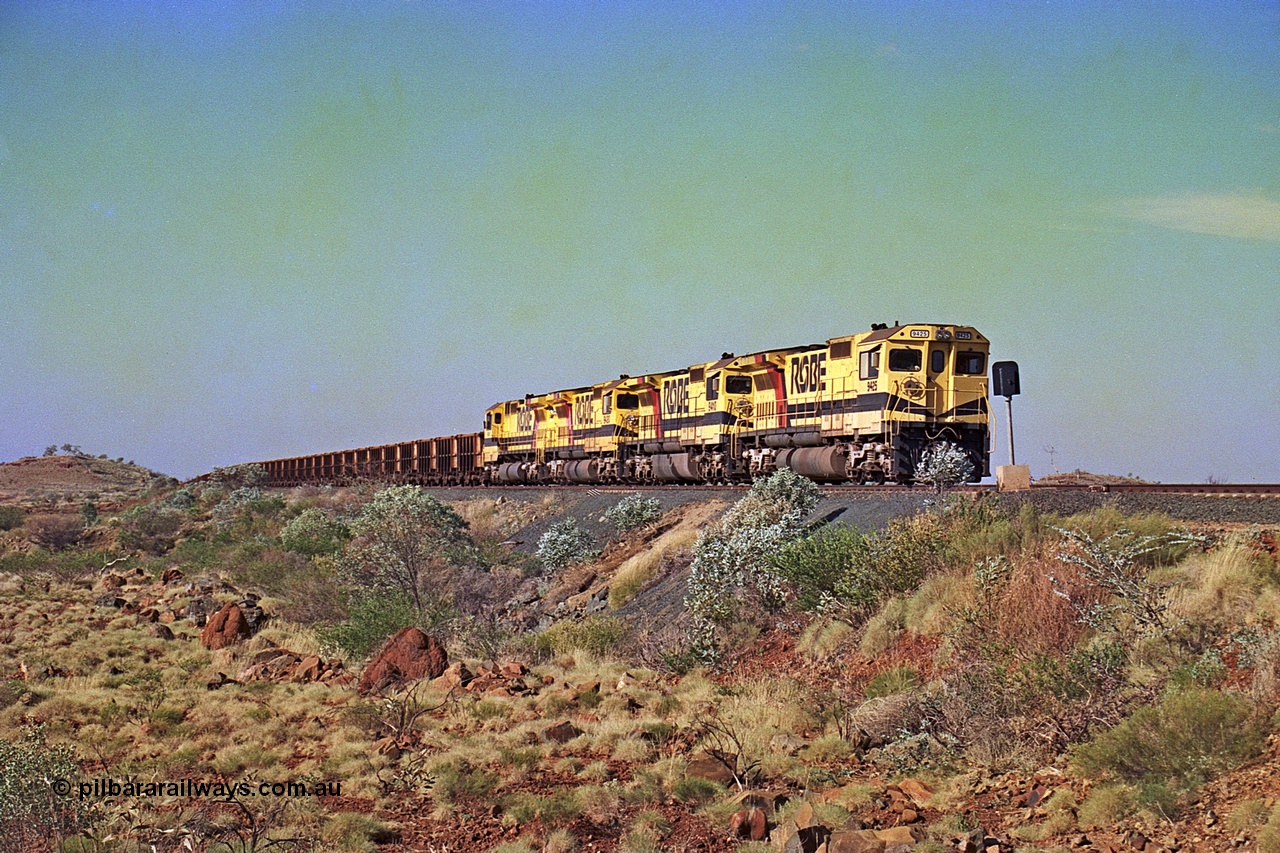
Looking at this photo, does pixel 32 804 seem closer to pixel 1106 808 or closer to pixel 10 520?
pixel 1106 808

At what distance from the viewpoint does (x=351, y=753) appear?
41.5ft

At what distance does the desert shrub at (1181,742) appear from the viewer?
315 inches

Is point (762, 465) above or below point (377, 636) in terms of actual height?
above

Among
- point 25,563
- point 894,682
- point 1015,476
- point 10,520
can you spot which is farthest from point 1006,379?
point 10,520

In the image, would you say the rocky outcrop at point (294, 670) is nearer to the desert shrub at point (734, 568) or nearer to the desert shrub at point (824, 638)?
the desert shrub at point (734, 568)

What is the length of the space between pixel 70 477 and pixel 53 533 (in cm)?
7820

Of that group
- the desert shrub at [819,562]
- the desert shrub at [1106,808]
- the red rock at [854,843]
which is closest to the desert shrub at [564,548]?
the desert shrub at [819,562]

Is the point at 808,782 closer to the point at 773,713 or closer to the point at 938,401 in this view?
the point at 773,713

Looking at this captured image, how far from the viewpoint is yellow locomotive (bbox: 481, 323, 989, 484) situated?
24828mm

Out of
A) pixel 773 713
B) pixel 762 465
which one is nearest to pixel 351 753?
pixel 773 713

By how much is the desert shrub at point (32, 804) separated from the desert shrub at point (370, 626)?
9088mm

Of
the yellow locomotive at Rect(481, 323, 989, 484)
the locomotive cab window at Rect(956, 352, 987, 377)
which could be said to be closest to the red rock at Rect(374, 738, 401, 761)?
the yellow locomotive at Rect(481, 323, 989, 484)

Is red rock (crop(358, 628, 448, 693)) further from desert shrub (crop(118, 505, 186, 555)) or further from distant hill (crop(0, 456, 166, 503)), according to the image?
distant hill (crop(0, 456, 166, 503))

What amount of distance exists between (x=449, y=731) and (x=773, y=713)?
4.02m
